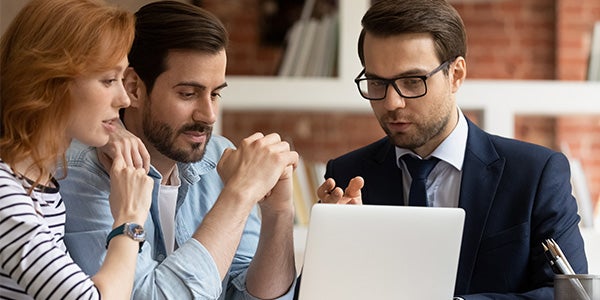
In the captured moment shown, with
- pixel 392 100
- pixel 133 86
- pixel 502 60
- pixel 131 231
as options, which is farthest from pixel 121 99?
pixel 502 60

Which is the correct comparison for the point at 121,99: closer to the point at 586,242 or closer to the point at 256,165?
the point at 256,165

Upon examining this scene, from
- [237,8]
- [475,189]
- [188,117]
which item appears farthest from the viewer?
[237,8]

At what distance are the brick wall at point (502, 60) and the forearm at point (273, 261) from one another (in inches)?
96.6

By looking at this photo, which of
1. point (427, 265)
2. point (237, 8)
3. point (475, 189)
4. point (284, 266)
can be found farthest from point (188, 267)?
point (237, 8)

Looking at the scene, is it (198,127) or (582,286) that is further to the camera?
(198,127)

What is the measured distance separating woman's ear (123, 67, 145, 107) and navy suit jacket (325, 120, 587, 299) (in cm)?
68

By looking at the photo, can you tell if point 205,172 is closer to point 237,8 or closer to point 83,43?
point 83,43

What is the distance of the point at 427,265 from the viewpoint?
1.78 meters

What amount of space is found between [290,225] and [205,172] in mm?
305

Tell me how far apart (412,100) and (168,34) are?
63 centimetres

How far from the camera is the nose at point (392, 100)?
91.3 inches

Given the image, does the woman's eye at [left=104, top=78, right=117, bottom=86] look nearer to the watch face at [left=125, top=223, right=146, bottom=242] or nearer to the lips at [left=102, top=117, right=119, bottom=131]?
the lips at [left=102, top=117, right=119, bottom=131]

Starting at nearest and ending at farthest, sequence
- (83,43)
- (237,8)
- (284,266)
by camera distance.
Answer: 1. (83,43)
2. (284,266)
3. (237,8)

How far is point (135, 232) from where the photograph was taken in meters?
1.61
